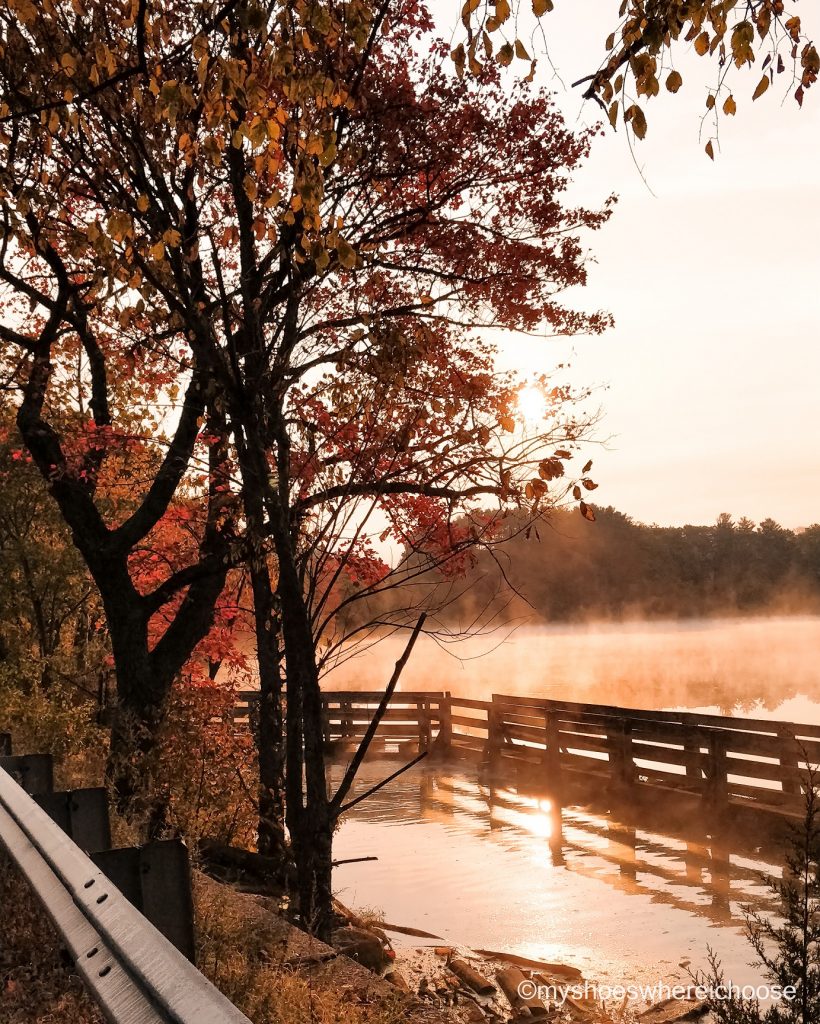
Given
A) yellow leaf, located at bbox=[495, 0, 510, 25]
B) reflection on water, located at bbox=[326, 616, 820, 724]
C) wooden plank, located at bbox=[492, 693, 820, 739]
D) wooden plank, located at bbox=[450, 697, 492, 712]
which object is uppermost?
yellow leaf, located at bbox=[495, 0, 510, 25]

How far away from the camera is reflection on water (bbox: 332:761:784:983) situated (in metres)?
10.3

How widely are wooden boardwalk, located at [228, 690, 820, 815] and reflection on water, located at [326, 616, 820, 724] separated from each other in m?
1.99

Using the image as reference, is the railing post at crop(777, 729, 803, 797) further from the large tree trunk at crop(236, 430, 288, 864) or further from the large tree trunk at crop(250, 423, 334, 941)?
the large tree trunk at crop(250, 423, 334, 941)

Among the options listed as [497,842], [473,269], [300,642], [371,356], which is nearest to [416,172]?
[473,269]

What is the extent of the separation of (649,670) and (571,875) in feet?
112

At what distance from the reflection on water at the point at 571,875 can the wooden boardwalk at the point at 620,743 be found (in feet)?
1.64

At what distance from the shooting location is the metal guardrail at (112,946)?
6.73 feet

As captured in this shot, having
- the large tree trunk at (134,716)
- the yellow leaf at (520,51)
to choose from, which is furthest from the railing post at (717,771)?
the yellow leaf at (520,51)

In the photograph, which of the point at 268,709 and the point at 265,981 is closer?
the point at 265,981

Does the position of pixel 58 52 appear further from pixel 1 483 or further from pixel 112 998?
pixel 1 483

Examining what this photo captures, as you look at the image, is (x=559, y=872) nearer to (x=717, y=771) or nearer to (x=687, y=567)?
(x=717, y=771)

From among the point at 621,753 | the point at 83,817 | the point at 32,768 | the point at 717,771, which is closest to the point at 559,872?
the point at 717,771

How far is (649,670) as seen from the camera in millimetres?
46062

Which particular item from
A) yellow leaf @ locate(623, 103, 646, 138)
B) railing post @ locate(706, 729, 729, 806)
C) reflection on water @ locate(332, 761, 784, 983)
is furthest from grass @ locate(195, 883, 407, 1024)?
railing post @ locate(706, 729, 729, 806)
